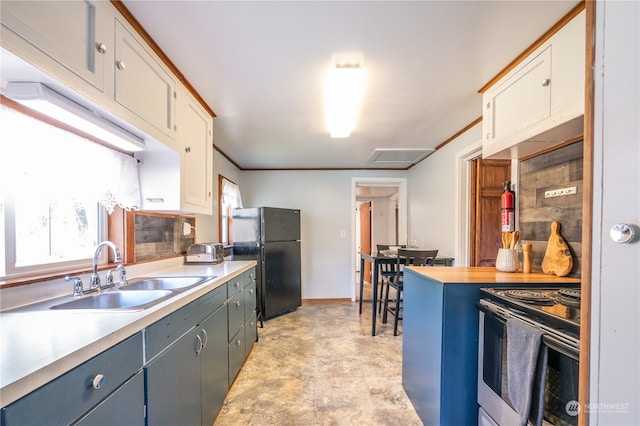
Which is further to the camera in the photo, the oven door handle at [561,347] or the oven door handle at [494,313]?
the oven door handle at [494,313]

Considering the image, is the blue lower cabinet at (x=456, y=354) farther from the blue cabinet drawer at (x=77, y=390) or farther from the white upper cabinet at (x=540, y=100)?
the blue cabinet drawer at (x=77, y=390)

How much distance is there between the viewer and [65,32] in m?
0.91

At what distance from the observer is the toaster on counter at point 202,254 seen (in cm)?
248

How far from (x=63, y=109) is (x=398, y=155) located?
3.38 m

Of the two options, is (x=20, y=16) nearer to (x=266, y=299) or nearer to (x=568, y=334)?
(x=568, y=334)

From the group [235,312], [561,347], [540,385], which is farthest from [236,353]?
[561,347]

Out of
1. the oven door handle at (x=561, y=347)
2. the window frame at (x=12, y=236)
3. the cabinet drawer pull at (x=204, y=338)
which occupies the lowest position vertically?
the cabinet drawer pull at (x=204, y=338)

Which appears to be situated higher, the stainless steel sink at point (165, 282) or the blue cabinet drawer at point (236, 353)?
the stainless steel sink at point (165, 282)

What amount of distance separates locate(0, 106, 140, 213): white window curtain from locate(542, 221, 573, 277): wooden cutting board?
2550 mm

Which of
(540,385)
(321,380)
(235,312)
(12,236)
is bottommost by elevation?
(321,380)

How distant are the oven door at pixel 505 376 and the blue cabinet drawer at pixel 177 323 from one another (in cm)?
142

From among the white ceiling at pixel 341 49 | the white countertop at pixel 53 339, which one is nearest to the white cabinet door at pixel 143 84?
the white ceiling at pixel 341 49

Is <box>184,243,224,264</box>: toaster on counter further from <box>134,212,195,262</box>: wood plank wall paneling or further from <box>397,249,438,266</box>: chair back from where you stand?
<box>397,249,438,266</box>: chair back

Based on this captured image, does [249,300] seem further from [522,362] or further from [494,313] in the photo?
[522,362]
